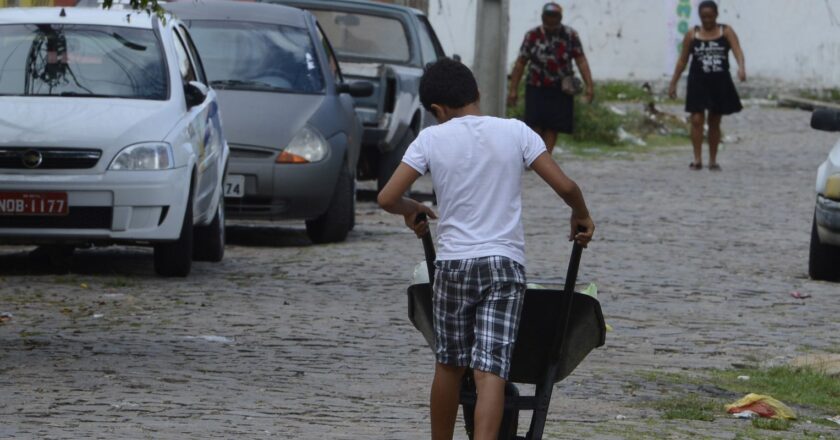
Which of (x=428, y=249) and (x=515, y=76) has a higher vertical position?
(x=428, y=249)

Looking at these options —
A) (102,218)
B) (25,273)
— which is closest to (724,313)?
(102,218)

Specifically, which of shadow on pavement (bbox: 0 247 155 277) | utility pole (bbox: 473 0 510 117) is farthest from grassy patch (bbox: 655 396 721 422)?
utility pole (bbox: 473 0 510 117)

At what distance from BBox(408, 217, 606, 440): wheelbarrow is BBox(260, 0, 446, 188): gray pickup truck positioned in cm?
1059

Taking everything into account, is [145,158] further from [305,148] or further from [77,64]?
[305,148]

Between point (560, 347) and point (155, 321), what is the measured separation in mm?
4114

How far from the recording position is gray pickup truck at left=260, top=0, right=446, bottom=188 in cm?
1625

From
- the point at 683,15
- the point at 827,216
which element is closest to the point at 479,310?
the point at 827,216

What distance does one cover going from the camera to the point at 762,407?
697 centimetres

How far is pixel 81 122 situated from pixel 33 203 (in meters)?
0.56

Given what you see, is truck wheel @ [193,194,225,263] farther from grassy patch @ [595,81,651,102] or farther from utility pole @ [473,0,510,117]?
grassy patch @ [595,81,651,102]

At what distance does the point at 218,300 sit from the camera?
10.0 metres

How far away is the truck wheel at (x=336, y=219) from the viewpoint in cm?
1337

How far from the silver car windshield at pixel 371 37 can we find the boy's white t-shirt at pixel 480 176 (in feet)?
39.9

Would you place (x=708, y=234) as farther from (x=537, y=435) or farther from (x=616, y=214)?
(x=537, y=435)
